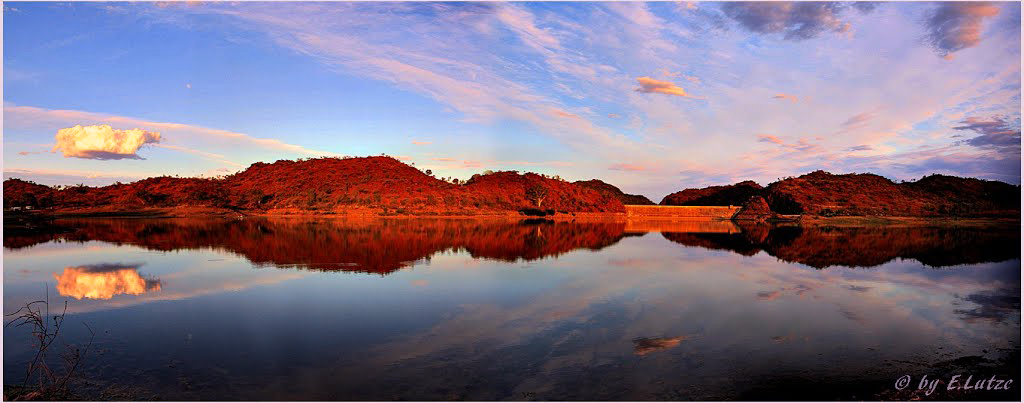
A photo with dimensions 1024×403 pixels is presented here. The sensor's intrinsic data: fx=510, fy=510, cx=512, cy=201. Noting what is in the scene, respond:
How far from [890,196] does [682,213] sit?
143ft

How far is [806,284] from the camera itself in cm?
1789

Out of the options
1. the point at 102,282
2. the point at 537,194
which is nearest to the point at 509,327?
the point at 102,282

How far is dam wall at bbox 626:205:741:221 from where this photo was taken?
96062 millimetres

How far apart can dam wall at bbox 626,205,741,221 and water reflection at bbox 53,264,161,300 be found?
8544 cm

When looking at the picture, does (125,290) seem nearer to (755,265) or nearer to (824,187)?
(755,265)

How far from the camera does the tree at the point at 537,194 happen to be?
9738cm

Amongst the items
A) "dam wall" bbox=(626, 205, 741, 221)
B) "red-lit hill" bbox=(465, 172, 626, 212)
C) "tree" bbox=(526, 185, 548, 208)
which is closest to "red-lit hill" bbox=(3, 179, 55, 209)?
"red-lit hill" bbox=(465, 172, 626, 212)

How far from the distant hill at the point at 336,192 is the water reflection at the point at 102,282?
62.4m

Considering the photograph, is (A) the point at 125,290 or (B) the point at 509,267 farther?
(B) the point at 509,267

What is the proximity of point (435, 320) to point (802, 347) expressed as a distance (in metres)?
7.47

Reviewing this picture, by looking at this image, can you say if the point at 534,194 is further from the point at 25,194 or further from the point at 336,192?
the point at 25,194

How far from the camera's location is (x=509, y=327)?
36.1ft

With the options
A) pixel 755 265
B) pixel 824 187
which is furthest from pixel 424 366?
pixel 824 187

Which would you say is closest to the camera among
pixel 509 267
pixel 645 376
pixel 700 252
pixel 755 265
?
pixel 645 376
